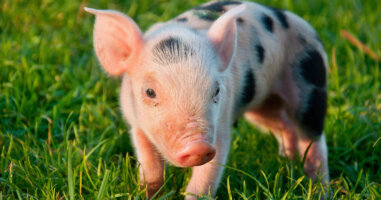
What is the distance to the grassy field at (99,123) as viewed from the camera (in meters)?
3.89

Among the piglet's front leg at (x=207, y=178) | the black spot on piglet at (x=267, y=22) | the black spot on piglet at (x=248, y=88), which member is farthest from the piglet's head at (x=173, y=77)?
the black spot on piglet at (x=267, y=22)

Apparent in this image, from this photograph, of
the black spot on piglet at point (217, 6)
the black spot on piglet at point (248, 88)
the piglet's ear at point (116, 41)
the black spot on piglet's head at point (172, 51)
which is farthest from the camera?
the black spot on piglet at point (217, 6)

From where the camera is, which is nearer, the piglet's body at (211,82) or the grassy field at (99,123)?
the piglet's body at (211,82)

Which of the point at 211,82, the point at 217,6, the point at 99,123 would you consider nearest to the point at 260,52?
the point at 217,6

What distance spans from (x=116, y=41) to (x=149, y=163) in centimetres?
86

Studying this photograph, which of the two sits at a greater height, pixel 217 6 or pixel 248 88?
pixel 217 6

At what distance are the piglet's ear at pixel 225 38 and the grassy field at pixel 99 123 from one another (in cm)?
71

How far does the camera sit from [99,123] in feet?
15.8

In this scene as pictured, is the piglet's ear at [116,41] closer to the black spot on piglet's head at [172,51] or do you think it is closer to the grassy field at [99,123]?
the black spot on piglet's head at [172,51]

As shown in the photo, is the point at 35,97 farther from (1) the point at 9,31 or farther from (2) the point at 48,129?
(1) the point at 9,31

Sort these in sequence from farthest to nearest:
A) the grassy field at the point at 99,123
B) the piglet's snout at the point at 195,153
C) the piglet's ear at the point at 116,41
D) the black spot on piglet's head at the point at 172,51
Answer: the grassy field at the point at 99,123 < the piglet's ear at the point at 116,41 < the black spot on piglet's head at the point at 172,51 < the piglet's snout at the point at 195,153

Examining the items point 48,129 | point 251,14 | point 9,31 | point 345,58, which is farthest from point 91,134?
point 345,58

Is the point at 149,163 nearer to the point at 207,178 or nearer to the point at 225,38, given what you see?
the point at 207,178

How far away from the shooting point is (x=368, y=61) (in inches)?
248
